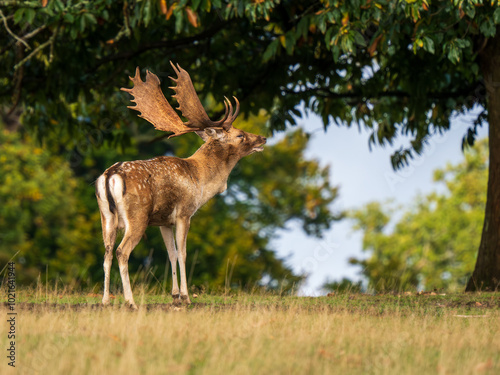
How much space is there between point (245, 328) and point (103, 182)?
261cm

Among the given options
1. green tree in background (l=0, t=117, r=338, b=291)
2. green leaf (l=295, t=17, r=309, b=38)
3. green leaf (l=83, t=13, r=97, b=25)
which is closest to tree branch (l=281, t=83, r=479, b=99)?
green leaf (l=295, t=17, r=309, b=38)

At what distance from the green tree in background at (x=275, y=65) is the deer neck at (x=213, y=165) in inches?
106

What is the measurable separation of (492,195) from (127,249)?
7961 mm

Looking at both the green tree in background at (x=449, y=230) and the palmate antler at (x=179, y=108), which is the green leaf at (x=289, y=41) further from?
the green tree in background at (x=449, y=230)

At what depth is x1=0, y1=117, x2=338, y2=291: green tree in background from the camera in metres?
29.0

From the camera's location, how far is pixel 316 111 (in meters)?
18.1

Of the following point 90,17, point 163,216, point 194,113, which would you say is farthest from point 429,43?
point 90,17

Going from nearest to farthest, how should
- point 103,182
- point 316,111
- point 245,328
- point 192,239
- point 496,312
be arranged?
1. point 245,328
2. point 103,182
3. point 496,312
4. point 316,111
5. point 192,239

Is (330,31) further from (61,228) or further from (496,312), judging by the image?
(61,228)

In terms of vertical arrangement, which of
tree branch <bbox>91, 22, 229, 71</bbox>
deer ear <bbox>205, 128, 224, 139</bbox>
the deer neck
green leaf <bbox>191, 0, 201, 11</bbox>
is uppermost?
tree branch <bbox>91, 22, 229, 71</bbox>

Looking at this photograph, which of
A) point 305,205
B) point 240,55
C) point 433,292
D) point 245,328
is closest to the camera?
point 245,328

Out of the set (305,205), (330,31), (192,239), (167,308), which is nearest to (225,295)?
(167,308)

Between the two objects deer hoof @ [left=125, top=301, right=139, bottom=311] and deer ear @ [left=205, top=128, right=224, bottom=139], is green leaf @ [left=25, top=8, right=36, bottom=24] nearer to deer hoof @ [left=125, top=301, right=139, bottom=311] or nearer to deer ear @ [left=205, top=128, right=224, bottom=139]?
deer ear @ [left=205, top=128, right=224, bottom=139]

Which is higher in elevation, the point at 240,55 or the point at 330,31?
the point at 240,55
